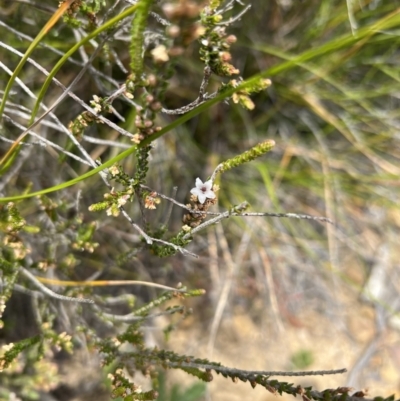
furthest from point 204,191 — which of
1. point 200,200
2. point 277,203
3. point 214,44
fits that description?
point 277,203

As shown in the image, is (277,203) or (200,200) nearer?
(200,200)

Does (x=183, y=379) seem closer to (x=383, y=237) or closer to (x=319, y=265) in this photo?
(x=319, y=265)

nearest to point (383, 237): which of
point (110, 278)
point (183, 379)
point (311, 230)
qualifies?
point (311, 230)

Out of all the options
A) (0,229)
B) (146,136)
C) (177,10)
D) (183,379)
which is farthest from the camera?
(183,379)

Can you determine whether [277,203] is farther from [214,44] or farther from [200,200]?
[214,44]

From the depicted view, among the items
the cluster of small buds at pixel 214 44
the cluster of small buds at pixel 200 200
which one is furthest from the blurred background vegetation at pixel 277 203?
the cluster of small buds at pixel 214 44

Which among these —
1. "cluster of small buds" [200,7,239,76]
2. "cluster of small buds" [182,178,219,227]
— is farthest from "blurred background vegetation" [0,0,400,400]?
"cluster of small buds" [200,7,239,76]

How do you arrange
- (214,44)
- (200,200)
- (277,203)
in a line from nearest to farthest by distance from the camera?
1. (214,44)
2. (200,200)
3. (277,203)
